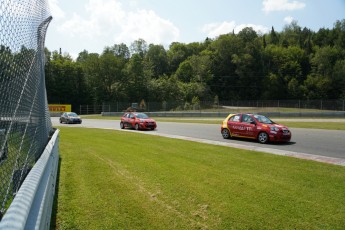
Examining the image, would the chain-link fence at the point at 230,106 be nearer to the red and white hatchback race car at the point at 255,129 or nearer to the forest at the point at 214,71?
the forest at the point at 214,71

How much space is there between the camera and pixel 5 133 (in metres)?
3.54

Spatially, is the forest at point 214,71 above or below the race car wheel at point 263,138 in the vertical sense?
above

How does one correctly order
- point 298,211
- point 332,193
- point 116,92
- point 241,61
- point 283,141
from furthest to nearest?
point 241,61 → point 116,92 → point 283,141 → point 332,193 → point 298,211

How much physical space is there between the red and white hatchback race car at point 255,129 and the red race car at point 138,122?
827 cm

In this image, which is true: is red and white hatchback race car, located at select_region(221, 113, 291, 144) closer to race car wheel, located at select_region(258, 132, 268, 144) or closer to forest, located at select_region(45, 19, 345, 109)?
race car wheel, located at select_region(258, 132, 268, 144)

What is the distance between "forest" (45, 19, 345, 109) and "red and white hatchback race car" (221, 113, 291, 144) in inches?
2249

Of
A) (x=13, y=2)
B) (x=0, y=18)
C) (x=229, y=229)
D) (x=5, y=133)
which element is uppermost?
(x=13, y=2)

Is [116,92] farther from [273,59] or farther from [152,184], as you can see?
[152,184]

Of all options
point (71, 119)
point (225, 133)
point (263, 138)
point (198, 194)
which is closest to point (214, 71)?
point (71, 119)

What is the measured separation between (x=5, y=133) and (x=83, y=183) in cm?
415

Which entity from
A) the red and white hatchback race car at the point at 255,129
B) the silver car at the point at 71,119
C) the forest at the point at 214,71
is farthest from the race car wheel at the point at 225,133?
the forest at the point at 214,71

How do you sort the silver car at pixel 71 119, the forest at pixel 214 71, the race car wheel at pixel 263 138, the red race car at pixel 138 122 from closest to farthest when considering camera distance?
the race car wheel at pixel 263 138
the red race car at pixel 138 122
the silver car at pixel 71 119
the forest at pixel 214 71

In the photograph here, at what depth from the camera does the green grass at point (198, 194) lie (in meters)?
5.20

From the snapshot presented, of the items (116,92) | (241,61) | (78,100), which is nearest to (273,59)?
(241,61)
